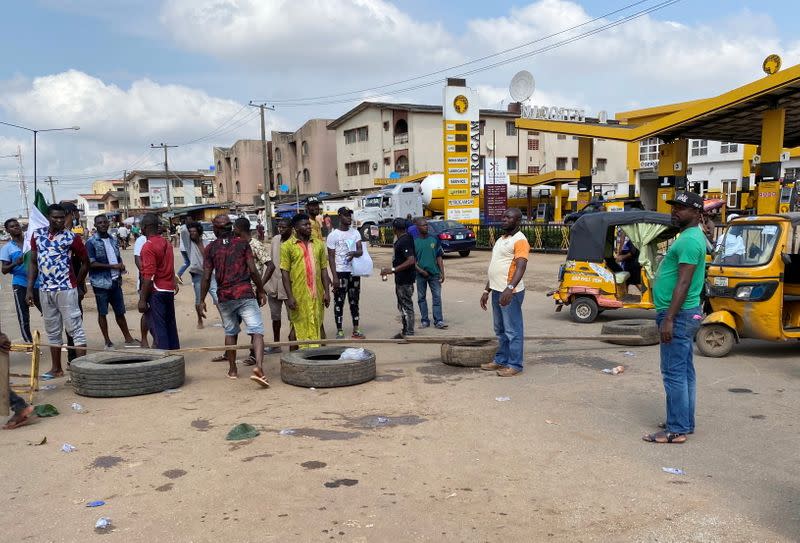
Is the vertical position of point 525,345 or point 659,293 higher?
point 659,293

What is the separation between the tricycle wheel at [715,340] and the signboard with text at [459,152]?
19.7 meters

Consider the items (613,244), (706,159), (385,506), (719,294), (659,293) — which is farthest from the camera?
(706,159)

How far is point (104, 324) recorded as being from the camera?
29.2ft

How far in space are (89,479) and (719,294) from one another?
7.11 meters

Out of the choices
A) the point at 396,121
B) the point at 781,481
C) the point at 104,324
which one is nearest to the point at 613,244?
the point at 781,481

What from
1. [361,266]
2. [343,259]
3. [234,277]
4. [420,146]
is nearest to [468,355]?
[361,266]

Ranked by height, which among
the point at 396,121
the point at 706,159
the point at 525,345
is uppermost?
the point at 396,121

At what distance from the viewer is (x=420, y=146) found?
162ft

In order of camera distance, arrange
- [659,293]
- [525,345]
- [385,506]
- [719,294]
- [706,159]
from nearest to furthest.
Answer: [385,506] < [659,293] < [719,294] < [525,345] < [706,159]

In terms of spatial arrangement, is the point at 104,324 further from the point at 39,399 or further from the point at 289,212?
the point at 289,212

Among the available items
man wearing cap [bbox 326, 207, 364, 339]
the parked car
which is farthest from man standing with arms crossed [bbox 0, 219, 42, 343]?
the parked car

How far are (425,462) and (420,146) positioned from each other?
1813 inches

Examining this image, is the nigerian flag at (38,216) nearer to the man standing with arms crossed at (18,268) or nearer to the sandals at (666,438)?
the man standing with arms crossed at (18,268)

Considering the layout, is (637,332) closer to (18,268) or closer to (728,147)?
(18,268)
